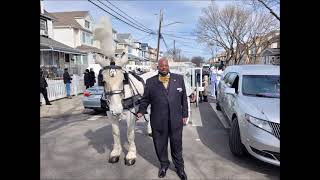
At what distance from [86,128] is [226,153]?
4391 mm

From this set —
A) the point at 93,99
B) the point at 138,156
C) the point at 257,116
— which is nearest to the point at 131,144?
the point at 138,156

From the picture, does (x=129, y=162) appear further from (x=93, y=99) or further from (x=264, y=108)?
(x=93, y=99)

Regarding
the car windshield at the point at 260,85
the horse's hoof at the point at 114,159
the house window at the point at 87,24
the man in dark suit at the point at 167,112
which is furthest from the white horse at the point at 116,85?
the house window at the point at 87,24

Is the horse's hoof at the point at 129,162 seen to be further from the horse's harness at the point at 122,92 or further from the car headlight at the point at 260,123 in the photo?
the car headlight at the point at 260,123

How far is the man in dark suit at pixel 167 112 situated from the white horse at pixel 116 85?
22.9 inches

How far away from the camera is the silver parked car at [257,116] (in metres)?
4.33

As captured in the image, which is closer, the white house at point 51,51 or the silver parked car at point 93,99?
the silver parked car at point 93,99

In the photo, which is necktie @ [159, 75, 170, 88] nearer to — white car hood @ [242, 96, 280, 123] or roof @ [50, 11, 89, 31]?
white car hood @ [242, 96, 280, 123]

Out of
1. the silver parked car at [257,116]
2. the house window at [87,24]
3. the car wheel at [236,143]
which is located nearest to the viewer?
the silver parked car at [257,116]
